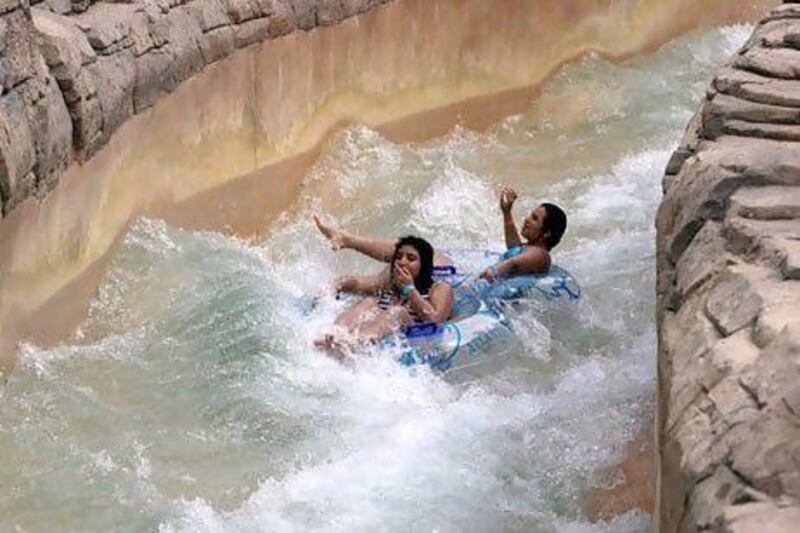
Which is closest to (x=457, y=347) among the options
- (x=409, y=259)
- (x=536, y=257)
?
(x=409, y=259)

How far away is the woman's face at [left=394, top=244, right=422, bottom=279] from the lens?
19.2ft

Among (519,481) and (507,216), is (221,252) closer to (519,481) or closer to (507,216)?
(507,216)

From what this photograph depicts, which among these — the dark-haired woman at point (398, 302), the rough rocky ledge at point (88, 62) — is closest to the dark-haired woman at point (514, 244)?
the dark-haired woman at point (398, 302)

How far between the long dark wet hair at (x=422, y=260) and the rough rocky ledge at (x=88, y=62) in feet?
4.62

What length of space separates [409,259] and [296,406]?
3.14ft

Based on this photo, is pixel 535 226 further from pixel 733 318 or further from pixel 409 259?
pixel 733 318

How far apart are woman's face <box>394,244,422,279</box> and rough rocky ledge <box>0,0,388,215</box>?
1406 millimetres

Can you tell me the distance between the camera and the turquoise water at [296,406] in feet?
14.6

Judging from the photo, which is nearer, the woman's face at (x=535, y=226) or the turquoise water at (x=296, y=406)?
the turquoise water at (x=296, y=406)

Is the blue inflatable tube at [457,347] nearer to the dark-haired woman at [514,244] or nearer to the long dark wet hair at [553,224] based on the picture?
the dark-haired woman at [514,244]

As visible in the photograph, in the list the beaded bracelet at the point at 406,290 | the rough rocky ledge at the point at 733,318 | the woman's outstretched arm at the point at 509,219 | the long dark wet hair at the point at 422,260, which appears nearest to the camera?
the rough rocky ledge at the point at 733,318

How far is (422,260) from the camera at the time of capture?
5.92 meters

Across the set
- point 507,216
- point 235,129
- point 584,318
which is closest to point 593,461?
point 584,318

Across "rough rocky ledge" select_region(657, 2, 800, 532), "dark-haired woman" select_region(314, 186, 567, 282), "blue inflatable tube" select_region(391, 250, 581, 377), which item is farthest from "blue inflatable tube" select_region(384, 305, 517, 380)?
"rough rocky ledge" select_region(657, 2, 800, 532)
